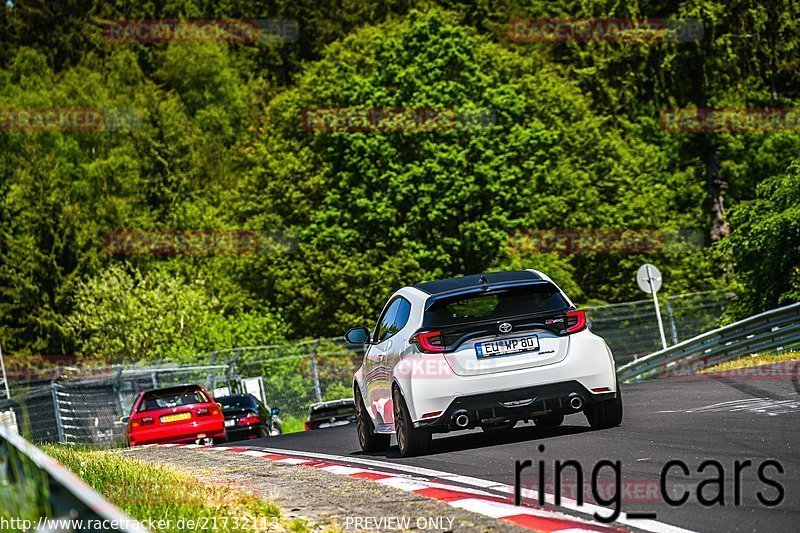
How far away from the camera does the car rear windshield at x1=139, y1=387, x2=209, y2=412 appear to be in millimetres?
23469

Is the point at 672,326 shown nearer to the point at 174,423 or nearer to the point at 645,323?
the point at 645,323

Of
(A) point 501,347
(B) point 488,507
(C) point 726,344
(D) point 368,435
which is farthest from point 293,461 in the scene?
(C) point 726,344

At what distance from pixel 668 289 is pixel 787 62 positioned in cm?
960

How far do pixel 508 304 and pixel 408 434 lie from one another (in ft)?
5.05

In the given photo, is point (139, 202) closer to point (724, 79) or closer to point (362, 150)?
point (362, 150)

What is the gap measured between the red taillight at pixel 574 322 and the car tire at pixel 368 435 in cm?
295

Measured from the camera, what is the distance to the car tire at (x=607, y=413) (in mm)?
12328

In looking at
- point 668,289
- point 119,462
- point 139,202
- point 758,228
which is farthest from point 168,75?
point 119,462

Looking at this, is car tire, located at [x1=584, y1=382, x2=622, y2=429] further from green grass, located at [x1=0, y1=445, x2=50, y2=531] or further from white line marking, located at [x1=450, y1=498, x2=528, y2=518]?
green grass, located at [x1=0, y1=445, x2=50, y2=531]

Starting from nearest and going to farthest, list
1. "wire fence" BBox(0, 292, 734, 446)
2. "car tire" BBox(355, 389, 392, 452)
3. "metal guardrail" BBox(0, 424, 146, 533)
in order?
"metal guardrail" BBox(0, 424, 146, 533) < "car tire" BBox(355, 389, 392, 452) < "wire fence" BBox(0, 292, 734, 446)

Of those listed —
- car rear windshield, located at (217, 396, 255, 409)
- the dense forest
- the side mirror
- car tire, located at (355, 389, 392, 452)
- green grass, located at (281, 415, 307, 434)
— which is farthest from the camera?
the dense forest

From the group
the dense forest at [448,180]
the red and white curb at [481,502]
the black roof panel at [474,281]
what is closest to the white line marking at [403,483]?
the red and white curb at [481,502]

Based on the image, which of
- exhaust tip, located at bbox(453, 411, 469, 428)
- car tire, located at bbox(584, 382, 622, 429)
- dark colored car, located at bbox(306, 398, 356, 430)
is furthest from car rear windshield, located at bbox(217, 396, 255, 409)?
exhaust tip, located at bbox(453, 411, 469, 428)

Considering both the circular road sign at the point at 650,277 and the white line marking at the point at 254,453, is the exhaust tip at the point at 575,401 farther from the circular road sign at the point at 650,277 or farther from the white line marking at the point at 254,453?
the circular road sign at the point at 650,277
